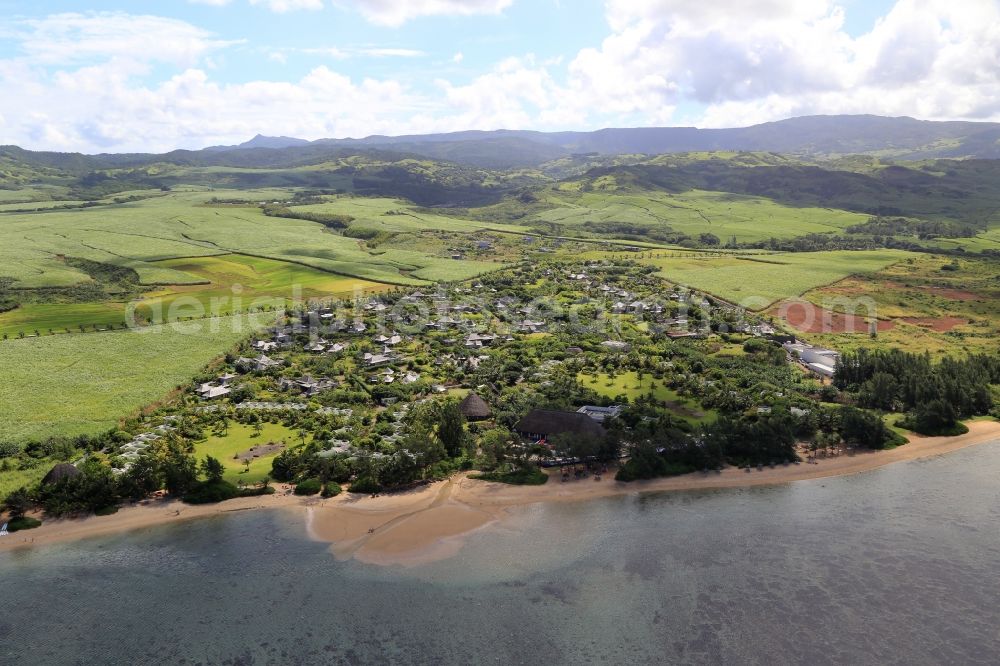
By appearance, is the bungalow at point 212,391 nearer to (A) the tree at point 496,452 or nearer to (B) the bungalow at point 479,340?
(A) the tree at point 496,452

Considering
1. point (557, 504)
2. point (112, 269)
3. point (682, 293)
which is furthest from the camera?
point (112, 269)

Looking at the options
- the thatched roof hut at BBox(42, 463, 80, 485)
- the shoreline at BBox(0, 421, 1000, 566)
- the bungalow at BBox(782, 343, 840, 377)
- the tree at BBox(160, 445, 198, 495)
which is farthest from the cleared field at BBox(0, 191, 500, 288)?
the thatched roof hut at BBox(42, 463, 80, 485)

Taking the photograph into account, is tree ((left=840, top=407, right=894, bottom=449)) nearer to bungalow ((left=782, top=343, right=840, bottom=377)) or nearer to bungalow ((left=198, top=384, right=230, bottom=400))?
bungalow ((left=782, top=343, right=840, bottom=377))

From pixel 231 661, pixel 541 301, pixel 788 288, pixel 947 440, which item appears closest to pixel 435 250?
pixel 541 301

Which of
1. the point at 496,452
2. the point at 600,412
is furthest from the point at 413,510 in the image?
the point at 600,412

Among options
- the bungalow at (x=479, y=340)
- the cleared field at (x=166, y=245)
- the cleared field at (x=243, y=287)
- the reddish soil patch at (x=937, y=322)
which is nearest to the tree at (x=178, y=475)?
the bungalow at (x=479, y=340)

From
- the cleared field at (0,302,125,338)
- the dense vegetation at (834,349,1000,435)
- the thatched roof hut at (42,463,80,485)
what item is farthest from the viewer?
the cleared field at (0,302,125,338)

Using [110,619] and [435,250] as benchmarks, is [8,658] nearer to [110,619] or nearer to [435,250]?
[110,619]
